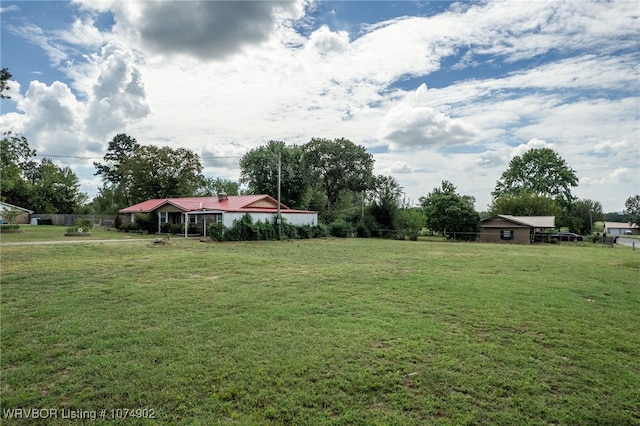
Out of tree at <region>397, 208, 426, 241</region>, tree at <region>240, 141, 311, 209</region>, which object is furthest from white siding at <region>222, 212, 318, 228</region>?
tree at <region>397, 208, 426, 241</region>

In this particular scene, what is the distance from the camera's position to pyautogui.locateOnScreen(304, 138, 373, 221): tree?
1687 inches

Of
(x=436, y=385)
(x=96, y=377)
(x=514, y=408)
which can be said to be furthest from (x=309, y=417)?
(x=96, y=377)

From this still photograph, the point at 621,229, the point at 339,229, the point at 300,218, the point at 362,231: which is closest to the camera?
the point at 300,218

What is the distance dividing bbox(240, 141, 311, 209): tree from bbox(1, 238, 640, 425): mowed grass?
3060 centimetres

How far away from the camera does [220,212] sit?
85.3 ft

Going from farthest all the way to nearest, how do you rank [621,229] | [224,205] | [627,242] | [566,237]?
[621,229] < [566,237] < [627,242] < [224,205]

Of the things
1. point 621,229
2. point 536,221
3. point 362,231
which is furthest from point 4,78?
point 621,229

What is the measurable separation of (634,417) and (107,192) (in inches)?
2333

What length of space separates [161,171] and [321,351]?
43.0 meters

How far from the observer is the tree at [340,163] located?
42.8 meters

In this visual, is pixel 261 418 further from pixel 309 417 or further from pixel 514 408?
pixel 514 408

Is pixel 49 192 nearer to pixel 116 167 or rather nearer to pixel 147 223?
pixel 116 167

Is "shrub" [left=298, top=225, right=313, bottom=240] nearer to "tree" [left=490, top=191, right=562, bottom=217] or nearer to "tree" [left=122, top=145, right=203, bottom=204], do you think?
"tree" [left=122, top=145, right=203, bottom=204]

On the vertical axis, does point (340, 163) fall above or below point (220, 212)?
above
